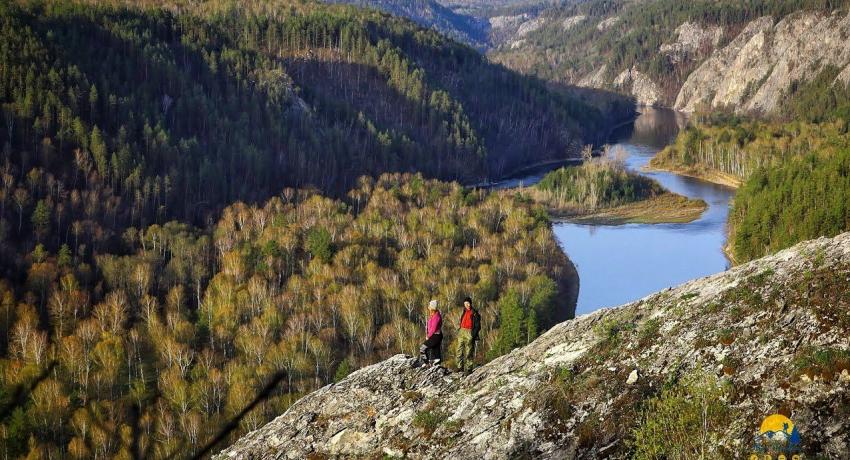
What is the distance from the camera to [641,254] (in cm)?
8700

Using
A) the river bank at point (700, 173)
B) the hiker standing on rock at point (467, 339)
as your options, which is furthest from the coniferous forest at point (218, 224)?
the river bank at point (700, 173)

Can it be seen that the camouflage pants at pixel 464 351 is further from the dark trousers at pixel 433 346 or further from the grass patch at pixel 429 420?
the grass patch at pixel 429 420

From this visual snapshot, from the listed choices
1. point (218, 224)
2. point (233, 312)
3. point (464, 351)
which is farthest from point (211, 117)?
point (464, 351)

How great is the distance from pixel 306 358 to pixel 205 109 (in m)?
74.2

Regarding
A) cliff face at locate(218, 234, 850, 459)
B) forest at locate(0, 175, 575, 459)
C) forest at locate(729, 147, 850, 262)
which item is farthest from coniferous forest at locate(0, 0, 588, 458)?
forest at locate(729, 147, 850, 262)

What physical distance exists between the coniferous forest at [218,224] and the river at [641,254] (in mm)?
4158

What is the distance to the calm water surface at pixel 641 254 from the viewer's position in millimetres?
72625

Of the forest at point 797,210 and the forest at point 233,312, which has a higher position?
the forest at point 797,210

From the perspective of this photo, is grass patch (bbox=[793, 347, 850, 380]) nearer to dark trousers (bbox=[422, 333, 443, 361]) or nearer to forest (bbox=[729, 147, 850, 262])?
dark trousers (bbox=[422, 333, 443, 361])

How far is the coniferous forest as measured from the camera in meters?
50.4

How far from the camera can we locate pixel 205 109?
4572 inches

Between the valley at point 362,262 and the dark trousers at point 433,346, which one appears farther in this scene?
the dark trousers at point 433,346

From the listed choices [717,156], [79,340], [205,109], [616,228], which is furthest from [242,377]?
[717,156]

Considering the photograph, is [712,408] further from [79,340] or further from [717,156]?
[717,156]
